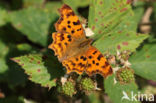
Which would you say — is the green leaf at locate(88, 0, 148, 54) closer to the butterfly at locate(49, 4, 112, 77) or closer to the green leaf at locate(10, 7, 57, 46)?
the butterfly at locate(49, 4, 112, 77)

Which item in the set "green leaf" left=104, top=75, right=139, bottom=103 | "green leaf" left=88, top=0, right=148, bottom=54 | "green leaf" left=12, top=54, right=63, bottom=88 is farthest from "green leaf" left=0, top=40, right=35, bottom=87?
"green leaf" left=104, top=75, right=139, bottom=103

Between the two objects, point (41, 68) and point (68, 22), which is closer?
point (68, 22)

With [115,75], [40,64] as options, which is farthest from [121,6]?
[40,64]

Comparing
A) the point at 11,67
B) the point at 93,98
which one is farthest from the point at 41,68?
the point at 93,98

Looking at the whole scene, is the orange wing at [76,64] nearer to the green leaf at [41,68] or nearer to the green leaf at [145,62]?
the green leaf at [41,68]

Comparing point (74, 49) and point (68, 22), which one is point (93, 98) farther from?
point (68, 22)

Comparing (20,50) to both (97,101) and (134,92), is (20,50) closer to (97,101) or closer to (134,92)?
(97,101)
